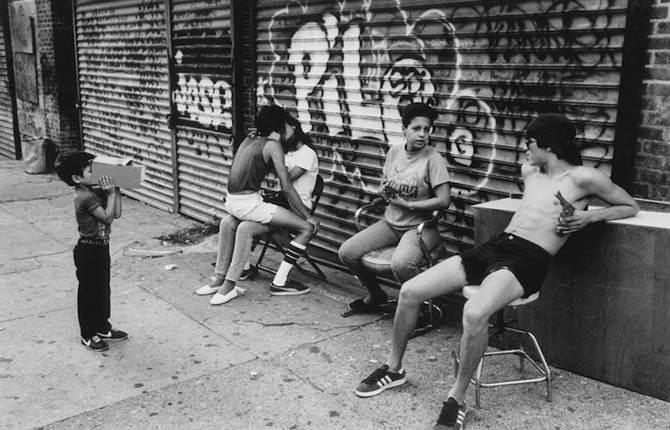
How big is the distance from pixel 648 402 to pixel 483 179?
1.98m

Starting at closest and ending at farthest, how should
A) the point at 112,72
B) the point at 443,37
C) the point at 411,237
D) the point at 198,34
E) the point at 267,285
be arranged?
the point at 411,237 → the point at 443,37 → the point at 267,285 → the point at 198,34 → the point at 112,72

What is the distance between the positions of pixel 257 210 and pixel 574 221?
285 centimetres

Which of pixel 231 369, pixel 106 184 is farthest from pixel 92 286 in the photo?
pixel 231 369

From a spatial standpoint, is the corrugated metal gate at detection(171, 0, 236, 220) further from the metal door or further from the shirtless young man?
the metal door

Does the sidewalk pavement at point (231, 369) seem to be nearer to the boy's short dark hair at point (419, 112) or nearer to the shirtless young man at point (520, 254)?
the shirtless young man at point (520, 254)

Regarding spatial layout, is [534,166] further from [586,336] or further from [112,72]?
[112,72]

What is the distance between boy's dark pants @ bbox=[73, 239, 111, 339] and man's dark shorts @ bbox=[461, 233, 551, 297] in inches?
97.9

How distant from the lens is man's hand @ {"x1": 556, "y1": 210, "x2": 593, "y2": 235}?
3.69 metres

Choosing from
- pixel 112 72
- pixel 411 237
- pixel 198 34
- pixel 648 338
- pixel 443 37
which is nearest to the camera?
pixel 648 338

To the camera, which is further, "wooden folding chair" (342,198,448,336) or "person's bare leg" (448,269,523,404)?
"wooden folding chair" (342,198,448,336)

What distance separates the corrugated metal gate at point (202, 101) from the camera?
26.2 feet

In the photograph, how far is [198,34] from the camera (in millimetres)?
8398

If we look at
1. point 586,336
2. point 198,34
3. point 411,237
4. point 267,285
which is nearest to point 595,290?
point 586,336

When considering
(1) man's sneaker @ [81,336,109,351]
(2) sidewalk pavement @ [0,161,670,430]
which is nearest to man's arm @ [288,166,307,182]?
(2) sidewalk pavement @ [0,161,670,430]
